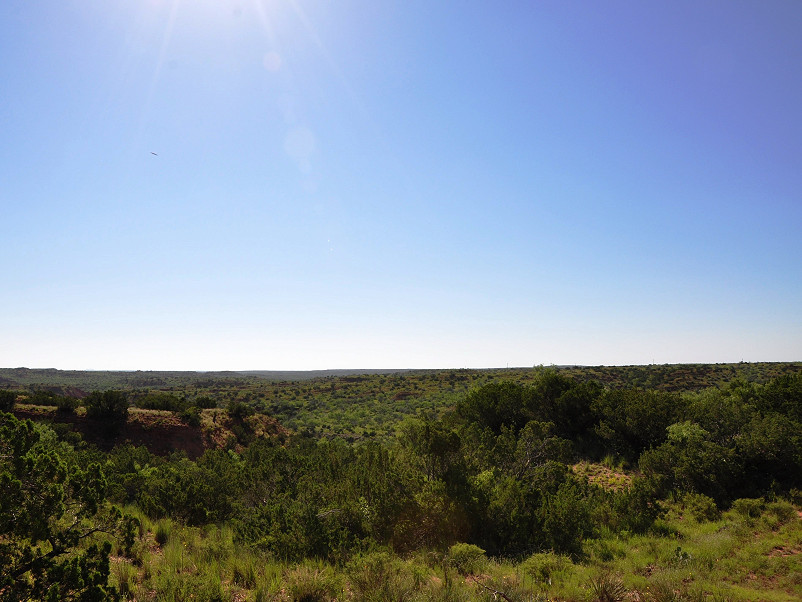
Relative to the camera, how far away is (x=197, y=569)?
23.0ft

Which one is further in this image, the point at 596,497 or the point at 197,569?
the point at 596,497

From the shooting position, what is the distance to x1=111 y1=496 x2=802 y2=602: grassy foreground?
20.6ft

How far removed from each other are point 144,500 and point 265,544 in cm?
484

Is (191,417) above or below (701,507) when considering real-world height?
below

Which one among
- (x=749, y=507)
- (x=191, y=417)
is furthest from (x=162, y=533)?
(x=191, y=417)

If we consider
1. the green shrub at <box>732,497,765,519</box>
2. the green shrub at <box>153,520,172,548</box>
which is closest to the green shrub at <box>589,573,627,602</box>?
the green shrub at <box>732,497,765,519</box>

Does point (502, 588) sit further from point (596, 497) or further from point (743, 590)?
point (596, 497)

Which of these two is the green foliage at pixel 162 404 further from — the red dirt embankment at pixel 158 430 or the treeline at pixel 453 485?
the treeline at pixel 453 485

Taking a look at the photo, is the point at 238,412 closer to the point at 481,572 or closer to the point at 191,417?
the point at 191,417

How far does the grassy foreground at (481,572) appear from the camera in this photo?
6277 millimetres

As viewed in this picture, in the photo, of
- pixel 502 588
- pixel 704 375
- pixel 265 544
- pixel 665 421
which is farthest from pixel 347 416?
pixel 704 375

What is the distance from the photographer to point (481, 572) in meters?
7.66

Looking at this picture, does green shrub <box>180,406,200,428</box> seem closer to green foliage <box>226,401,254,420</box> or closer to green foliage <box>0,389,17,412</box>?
green foliage <box>226,401,254,420</box>

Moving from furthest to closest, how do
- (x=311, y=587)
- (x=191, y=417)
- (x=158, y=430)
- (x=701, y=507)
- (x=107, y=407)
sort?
1. (x=191, y=417)
2. (x=158, y=430)
3. (x=107, y=407)
4. (x=701, y=507)
5. (x=311, y=587)
